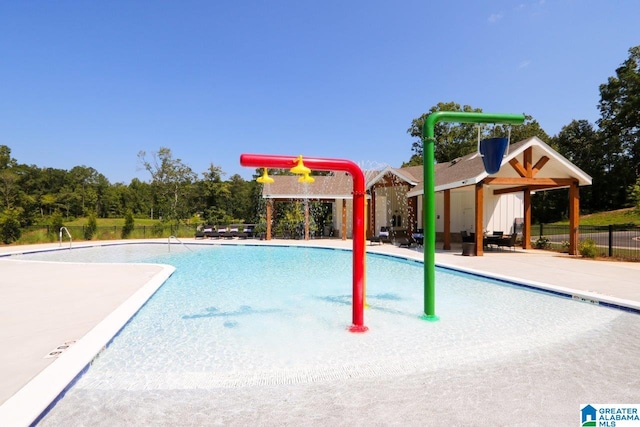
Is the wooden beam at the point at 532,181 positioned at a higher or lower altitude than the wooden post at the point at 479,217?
higher

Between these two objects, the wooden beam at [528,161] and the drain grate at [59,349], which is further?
the wooden beam at [528,161]

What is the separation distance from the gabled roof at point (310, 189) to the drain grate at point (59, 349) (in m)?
17.1

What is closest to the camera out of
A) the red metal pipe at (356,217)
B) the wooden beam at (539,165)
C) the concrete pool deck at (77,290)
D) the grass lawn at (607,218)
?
the concrete pool deck at (77,290)

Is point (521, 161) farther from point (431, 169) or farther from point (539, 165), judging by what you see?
point (431, 169)

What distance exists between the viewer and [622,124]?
44.8 meters

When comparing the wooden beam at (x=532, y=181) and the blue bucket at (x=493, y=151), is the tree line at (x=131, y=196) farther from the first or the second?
the blue bucket at (x=493, y=151)

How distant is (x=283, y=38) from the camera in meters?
18.9

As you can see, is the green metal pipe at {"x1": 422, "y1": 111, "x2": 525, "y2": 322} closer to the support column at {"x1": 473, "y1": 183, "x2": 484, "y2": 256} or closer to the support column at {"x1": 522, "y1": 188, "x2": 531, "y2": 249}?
the support column at {"x1": 473, "y1": 183, "x2": 484, "y2": 256}

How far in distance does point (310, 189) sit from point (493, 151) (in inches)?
722

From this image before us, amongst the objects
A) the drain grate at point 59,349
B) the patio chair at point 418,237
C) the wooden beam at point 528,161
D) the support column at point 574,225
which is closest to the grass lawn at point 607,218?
the support column at point 574,225

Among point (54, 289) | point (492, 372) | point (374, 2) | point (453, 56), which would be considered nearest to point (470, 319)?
point (492, 372)

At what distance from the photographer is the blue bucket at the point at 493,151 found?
228 inches

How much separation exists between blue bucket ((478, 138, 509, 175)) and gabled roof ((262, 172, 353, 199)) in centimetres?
1546

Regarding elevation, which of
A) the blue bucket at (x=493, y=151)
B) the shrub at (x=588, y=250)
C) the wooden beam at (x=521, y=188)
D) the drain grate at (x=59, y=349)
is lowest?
the drain grate at (x=59, y=349)
